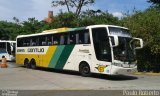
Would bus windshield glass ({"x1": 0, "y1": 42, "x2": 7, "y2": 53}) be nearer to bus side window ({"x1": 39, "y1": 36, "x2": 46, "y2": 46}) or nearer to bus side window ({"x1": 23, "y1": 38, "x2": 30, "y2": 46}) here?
bus side window ({"x1": 23, "y1": 38, "x2": 30, "y2": 46})

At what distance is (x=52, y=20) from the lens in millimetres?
41219

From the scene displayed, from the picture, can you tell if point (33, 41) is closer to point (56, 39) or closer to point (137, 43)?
point (56, 39)

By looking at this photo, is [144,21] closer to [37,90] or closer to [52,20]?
[37,90]

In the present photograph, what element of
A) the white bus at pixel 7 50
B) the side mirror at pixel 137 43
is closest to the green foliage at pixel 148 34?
the side mirror at pixel 137 43

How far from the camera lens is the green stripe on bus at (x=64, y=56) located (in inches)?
940

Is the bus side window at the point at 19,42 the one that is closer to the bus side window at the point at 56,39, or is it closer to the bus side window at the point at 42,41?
the bus side window at the point at 42,41

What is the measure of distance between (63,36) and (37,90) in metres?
9.31

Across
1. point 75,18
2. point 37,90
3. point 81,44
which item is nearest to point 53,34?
point 81,44

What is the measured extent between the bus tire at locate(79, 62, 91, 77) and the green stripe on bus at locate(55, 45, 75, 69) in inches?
56.9

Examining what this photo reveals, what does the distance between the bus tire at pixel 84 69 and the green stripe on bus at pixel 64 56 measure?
144cm

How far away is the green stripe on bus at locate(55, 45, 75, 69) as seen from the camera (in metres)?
23.9

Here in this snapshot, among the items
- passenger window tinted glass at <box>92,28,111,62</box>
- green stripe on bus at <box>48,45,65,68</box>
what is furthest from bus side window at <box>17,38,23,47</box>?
passenger window tinted glass at <box>92,28,111,62</box>

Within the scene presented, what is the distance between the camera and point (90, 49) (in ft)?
72.0

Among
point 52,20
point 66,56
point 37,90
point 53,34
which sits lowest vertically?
point 37,90
